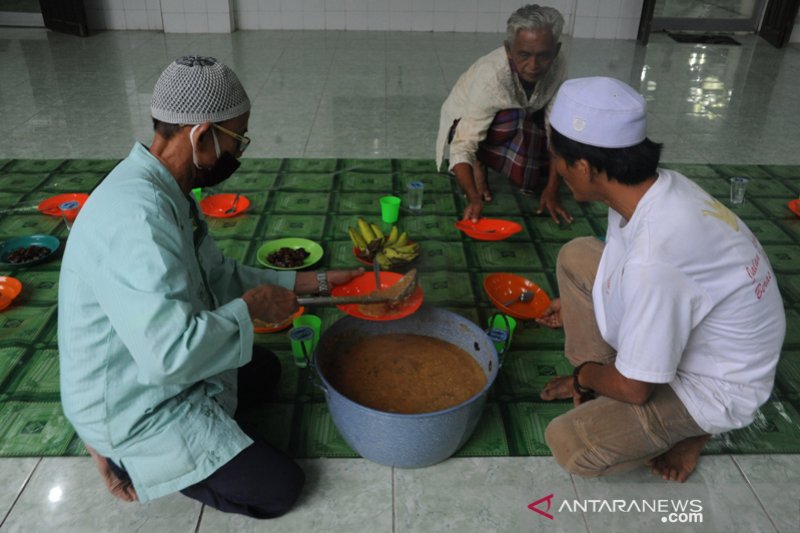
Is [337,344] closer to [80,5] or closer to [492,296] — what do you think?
[492,296]

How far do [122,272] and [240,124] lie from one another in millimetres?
439

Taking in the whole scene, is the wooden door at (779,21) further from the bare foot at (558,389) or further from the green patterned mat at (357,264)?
the bare foot at (558,389)

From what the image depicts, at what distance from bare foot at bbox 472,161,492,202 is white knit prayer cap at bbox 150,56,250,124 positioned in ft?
5.82

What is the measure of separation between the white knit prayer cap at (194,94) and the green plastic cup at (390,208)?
5.07 feet

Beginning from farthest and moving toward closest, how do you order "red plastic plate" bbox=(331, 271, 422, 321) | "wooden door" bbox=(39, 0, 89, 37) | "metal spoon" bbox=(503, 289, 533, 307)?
"wooden door" bbox=(39, 0, 89, 37)
"metal spoon" bbox=(503, 289, 533, 307)
"red plastic plate" bbox=(331, 271, 422, 321)

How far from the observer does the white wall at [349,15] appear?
659cm

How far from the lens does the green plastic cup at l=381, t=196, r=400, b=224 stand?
2891mm

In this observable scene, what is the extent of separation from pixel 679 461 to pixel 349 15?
6291 millimetres

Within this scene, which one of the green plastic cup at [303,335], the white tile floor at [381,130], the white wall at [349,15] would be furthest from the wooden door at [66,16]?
the green plastic cup at [303,335]

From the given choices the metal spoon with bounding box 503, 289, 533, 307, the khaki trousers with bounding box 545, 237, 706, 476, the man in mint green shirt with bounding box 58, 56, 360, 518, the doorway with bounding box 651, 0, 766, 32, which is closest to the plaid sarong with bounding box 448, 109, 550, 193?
the metal spoon with bounding box 503, 289, 533, 307

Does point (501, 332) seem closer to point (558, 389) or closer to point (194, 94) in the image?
point (558, 389)

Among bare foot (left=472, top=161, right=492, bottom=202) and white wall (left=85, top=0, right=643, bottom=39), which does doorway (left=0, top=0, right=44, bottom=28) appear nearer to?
white wall (left=85, top=0, right=643, bottom=39)

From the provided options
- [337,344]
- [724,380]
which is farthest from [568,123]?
[337,344]

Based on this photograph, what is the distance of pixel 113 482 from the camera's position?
5.09ft
